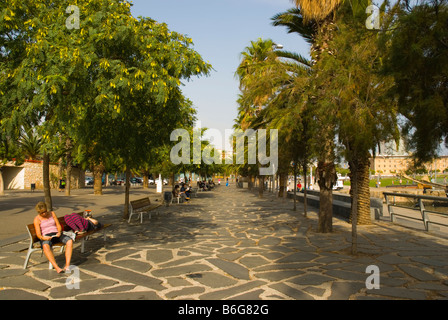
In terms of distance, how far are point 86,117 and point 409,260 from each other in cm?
757

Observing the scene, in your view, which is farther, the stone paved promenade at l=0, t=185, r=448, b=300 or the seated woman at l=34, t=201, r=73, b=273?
the seated woman at l=34, t=201, r=73, b=273

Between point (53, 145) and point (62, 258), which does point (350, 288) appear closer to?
point (62, 258)

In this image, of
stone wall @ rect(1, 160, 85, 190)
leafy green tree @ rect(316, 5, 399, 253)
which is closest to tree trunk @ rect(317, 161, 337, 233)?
leafy green tree @ rect(316, 5, 399, 253)

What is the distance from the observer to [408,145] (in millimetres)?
4746

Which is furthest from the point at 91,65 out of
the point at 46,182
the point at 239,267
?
the point at 239,267

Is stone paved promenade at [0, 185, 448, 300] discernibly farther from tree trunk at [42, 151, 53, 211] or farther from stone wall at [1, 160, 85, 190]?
stone wall at [1, 160, 85, 190]

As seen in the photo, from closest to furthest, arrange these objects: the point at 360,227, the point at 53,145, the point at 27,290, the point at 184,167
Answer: the point at 27,290 → the point at 53,145 → the point at 360,227 → the point at 184,167

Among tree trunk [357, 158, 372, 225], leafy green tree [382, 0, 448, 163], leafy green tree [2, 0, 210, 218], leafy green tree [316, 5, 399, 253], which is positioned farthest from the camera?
tree trunk [357, 158, 372, 225]

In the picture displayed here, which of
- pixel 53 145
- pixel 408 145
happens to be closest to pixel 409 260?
pixel 408 145

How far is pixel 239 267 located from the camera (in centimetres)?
701

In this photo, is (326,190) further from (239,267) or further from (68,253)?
(68,253)

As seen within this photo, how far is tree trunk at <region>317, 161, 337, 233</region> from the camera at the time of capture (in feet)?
34.3

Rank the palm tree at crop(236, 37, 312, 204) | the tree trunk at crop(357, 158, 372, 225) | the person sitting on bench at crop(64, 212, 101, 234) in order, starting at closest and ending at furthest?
the person sitting on bench at crop(64, 212, 101, 234)
the palm tree at crop(236, 37, 312, 204)
the tree trunk at crop(357, 158, 372, 225)

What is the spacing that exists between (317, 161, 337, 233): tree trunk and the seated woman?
274 inches
